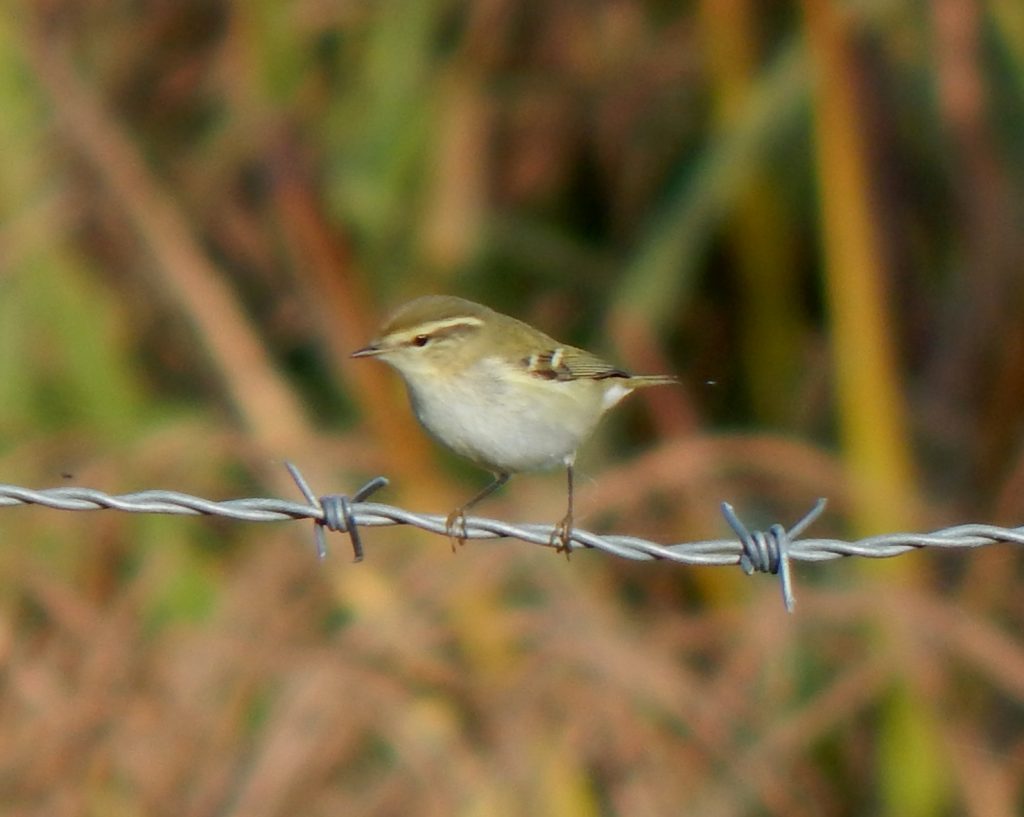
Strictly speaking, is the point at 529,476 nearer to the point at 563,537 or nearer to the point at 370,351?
the point at 370,351

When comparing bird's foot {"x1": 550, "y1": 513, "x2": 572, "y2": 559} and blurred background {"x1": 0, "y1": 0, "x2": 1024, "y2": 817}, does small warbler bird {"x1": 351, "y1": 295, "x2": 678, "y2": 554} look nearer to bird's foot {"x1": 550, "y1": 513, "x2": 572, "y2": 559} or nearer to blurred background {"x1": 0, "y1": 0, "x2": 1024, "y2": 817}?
bird's foot {"x1": 550, "y1": 513, "x2": 572, "y2": 559}

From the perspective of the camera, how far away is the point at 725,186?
602 centimetres

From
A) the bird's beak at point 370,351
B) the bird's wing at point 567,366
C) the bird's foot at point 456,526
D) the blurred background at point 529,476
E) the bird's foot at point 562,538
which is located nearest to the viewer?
the bird's foot at point 456,526

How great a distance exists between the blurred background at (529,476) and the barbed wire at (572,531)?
0.79m

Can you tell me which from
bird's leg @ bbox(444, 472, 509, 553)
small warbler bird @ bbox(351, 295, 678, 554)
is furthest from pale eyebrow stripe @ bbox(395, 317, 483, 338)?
bird's leg @ bbox(444, 472, 509, 553)

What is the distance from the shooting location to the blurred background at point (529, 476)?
480cm

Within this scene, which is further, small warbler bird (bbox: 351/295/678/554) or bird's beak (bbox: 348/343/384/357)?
bird's beak (bbox: 348/343/384/357)

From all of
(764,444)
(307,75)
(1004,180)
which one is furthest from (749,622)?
(307,75)

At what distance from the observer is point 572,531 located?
9.91 ft

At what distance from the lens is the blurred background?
4797 millimetres

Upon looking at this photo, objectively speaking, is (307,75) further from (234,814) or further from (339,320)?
(234,814)

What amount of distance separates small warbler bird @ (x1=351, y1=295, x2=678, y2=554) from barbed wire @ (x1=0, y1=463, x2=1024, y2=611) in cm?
66

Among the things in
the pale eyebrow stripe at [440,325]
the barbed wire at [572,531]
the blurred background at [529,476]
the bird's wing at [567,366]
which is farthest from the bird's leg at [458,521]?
the blurred background at [529,476]

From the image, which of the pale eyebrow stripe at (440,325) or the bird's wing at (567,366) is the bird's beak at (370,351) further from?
the bird's wing at (567,366)
